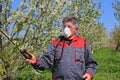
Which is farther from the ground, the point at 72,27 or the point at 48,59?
the point at 72,27

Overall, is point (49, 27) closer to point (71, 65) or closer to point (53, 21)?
point (53, 21)

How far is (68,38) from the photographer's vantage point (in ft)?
14.5

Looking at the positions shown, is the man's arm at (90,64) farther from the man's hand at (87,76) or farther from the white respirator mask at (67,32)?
the white respirator mask at (67,32)

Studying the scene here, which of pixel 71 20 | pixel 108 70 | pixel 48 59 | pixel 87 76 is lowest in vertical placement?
pixel 108 70

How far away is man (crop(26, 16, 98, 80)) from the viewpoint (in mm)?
4375

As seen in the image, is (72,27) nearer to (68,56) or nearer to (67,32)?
(67,32)

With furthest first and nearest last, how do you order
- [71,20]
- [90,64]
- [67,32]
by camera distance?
[90,64] < [71,20] < [67,32]

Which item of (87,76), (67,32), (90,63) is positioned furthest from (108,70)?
(67,32)

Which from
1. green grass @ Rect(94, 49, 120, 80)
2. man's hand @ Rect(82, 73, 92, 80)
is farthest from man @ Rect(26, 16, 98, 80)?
green grass @ Rect(94, 49, 120, 80)

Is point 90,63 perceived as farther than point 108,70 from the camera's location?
No

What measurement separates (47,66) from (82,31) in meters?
14.9

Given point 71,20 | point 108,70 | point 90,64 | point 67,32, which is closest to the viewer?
point 67,32

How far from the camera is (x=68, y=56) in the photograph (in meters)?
4.39

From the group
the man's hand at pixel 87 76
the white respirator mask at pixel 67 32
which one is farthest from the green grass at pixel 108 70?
the white respirator mask at pixel 67 32
